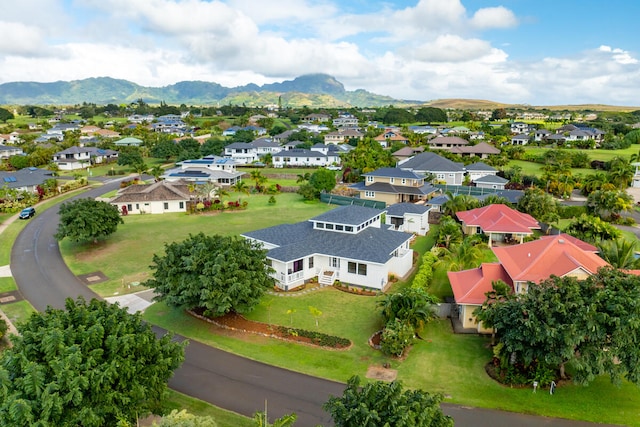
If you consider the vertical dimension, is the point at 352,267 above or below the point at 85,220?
below

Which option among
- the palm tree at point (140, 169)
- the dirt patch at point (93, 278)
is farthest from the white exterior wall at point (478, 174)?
the palm tree at point (140, 169)

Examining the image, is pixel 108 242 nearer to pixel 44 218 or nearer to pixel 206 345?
pixel 44 218

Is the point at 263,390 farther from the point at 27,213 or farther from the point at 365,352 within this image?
the point at 27,213

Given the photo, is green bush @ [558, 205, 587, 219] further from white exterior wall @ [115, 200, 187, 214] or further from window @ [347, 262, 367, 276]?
white exterior wall @ [115, 200, 187, 214]

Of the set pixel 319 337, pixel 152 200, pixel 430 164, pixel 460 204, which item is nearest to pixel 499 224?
pixel 460 204

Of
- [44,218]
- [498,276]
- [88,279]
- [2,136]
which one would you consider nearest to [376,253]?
[498,276]

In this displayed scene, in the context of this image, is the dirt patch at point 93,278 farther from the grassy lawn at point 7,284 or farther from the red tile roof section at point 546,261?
the red tile roof section at point 546,261

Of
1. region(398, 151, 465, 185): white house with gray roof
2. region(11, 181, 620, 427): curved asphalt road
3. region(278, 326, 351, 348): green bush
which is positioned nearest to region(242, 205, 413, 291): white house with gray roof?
region(278, 326, 351, 348): green bush
